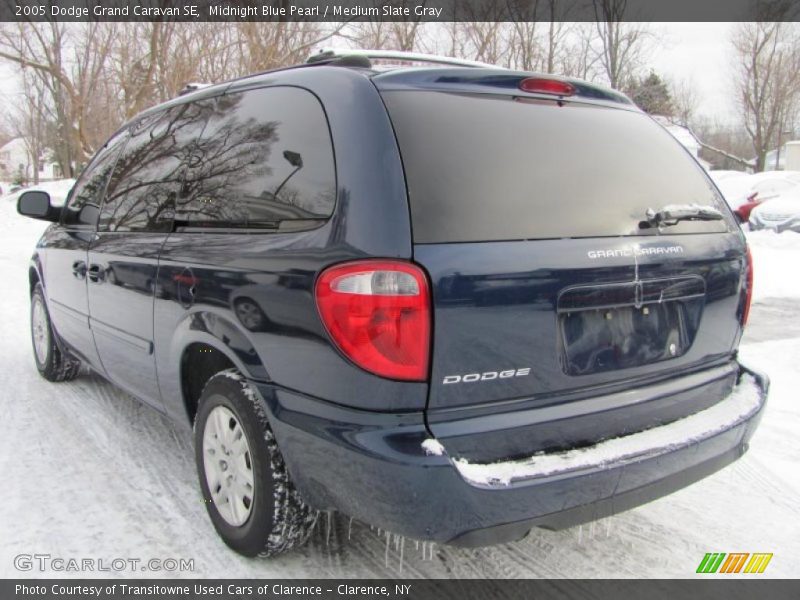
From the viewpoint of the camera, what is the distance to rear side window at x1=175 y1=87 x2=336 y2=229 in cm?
226

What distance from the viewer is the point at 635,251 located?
2307 mm

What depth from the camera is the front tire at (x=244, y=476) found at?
240 centimetres

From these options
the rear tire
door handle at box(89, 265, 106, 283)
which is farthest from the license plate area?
the rear tire

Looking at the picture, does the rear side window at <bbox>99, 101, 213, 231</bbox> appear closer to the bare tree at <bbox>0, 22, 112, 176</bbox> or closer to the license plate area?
the license plate area

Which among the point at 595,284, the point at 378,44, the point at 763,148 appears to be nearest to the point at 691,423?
the point at 595,284

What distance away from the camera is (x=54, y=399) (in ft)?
14.8

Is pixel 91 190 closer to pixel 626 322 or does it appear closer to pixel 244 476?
pixel 244 476

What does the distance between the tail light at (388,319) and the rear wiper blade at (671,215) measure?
0.99 meters

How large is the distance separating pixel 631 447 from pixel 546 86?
4.49 feet

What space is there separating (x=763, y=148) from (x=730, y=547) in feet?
137

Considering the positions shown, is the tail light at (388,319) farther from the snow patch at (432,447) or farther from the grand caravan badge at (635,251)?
the grand caravan badge at (635,251)

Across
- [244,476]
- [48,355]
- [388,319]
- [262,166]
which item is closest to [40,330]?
[48,355]

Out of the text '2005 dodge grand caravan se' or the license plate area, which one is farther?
the license plate area

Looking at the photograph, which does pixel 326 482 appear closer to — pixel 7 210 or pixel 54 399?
pixel 54 399
